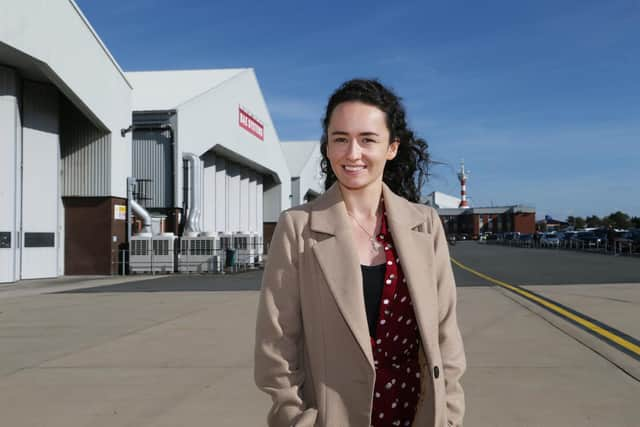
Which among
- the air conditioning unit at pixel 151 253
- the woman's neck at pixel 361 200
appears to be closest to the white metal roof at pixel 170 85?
the air conditioning unit at pixel 151 253

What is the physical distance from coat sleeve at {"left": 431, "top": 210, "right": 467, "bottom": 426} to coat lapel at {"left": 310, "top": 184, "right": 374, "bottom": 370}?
1.18 feet

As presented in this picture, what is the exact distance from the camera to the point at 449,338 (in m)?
2.08

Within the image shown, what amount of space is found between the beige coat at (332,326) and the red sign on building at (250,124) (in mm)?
32022

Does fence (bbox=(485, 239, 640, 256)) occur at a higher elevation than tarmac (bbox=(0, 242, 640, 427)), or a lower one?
higher

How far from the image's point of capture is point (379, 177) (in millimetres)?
2137

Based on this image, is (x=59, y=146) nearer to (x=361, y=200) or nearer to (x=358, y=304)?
(x=361, y=200)

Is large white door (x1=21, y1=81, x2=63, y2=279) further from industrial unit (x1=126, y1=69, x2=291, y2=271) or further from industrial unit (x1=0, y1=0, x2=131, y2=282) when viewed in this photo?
industrial unit (x1=126, y1=69, x2=291, y2=271)

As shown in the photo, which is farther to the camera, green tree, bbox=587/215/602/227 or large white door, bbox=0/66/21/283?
green tree, bbox=587/215/602/227

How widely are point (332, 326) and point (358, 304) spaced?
0.11 metres

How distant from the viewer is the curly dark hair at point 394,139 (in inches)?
81.0

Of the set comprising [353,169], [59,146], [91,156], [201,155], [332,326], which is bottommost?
[332,326]

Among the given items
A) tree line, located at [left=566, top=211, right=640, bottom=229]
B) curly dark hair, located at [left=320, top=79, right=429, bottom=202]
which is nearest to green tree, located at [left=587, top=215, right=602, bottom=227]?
tree line, located at [left=566, top=211, right=640, bottom=229]

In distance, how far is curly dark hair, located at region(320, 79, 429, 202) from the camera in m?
2.06

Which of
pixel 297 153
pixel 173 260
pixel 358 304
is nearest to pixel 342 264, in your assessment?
pixel 358 304
